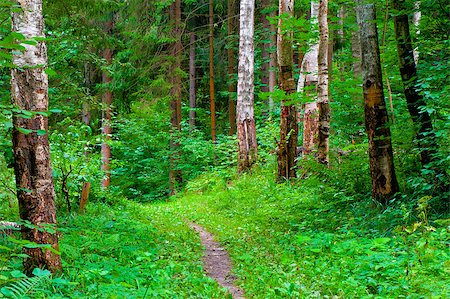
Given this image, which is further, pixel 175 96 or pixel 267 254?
pixel 175 96

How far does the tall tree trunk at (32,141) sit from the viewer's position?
15.3 feet

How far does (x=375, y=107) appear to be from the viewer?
7.14m

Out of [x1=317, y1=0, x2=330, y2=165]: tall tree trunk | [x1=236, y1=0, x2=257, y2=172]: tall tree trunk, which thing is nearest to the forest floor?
[x1=317, y1=0, x2=330, y2=165]: tall tree trunk

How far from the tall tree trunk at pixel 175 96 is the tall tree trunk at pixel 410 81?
40.7ft

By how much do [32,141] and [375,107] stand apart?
17.2 ft

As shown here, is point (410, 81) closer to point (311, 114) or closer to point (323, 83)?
point (323, 83)

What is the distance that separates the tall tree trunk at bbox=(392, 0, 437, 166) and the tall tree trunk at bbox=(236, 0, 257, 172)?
8.18m

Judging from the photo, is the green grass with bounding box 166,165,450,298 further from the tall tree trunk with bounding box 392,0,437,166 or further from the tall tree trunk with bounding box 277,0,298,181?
the tall tree trunk with bounding box 392,0,437,166

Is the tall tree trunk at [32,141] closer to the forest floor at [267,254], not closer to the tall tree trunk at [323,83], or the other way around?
the forest floor at [267,254]

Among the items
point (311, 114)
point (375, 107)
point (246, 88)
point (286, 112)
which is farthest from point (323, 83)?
point (246, 88)

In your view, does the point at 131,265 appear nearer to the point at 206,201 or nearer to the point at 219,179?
the point at 206,201

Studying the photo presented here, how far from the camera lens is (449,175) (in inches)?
258

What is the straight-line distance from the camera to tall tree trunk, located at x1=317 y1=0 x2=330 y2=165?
989 cm

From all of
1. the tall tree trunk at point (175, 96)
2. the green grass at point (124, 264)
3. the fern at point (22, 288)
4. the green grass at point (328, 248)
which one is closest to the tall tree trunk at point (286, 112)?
the green grass at point (328, 248)
